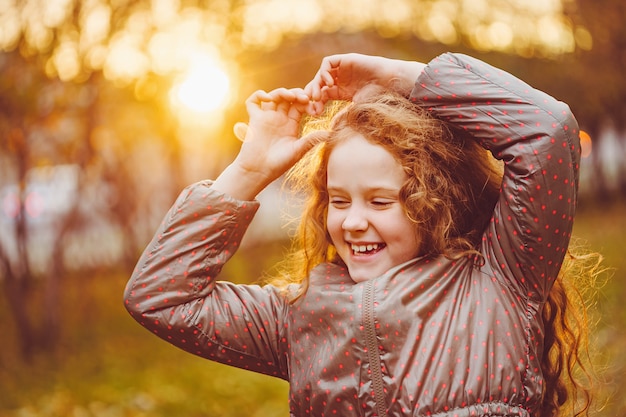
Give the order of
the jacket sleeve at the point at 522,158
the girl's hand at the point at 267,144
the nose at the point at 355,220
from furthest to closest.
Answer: the girl's hand at the point at 267,144 → the nose at the point at 355,220 → the jacket sleeve at the point at 522,158

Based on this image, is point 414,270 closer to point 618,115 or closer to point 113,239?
point 113,239

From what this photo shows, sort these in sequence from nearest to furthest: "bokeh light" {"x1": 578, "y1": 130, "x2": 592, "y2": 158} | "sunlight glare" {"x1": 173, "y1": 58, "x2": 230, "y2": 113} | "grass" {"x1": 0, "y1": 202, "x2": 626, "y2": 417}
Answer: "grass" {"x1": 0, "y1": 202, "x2": 626, "y2": 417} < "sunlight glare" {"x1": 173, "y1": 58, "x2": 230, "y2": 113} < "bokeh light" {"x1": 578, "y1": 130, "x2": 592, "y2": 158}

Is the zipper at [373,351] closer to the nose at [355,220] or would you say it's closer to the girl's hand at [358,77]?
the nose at [355,220]

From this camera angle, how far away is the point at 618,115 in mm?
18125

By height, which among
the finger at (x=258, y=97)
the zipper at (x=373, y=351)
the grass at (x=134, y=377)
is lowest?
the grass at (x=134, y=377)

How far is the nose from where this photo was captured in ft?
6.91

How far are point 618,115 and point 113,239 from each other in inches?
498

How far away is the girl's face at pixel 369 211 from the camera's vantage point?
2.13 meters

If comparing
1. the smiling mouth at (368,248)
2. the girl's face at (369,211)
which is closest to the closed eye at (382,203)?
the girl's face at (369,211)

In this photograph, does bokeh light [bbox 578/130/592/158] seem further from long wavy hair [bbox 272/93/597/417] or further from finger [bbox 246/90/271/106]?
finger [bbox 246/90/271/106]

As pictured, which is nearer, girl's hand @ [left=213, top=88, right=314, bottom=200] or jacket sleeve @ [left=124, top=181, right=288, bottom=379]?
jacket sleeve @ [left=124, top=181, right=288, bottom=379]

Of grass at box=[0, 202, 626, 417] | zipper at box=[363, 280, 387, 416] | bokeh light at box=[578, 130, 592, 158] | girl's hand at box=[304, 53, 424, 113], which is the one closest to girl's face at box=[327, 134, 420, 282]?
zipper at box=[363, 280, 387, 416]

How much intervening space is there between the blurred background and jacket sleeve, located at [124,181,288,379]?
0.84m

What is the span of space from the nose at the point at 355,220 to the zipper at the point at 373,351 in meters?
0.17
